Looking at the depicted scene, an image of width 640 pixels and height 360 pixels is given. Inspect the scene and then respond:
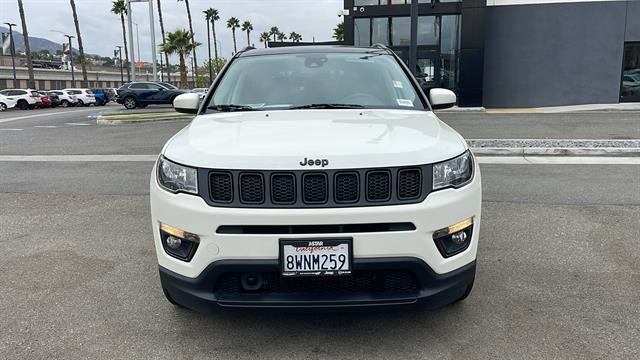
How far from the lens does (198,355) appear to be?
2801 millimetres

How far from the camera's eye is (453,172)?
Answer: 2719 mm

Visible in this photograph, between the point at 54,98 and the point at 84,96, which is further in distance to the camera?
the point at 84,96

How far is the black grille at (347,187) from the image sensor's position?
99.7 inches

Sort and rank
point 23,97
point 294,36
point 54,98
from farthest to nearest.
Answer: point 294,36
point 54,98
point 23,97

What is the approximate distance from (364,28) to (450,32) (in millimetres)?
3837

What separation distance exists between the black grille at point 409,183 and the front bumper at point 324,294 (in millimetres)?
325

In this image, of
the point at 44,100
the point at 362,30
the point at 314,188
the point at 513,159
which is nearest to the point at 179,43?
the point at 44,100

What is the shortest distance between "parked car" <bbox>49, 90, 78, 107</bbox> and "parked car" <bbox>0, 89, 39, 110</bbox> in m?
4.50

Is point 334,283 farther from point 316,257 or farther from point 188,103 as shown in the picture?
point 188,103

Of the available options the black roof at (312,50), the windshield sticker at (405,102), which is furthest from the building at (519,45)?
the windshield sticker at (405,102)

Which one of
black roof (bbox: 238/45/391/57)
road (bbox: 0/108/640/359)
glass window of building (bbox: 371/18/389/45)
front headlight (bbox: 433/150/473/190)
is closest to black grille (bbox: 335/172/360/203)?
front headlight (bbox: 433/150/473/190)

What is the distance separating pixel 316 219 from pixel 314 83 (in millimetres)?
1759

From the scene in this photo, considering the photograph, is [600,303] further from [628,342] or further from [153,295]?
[153,295]

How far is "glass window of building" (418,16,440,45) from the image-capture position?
872 inches
